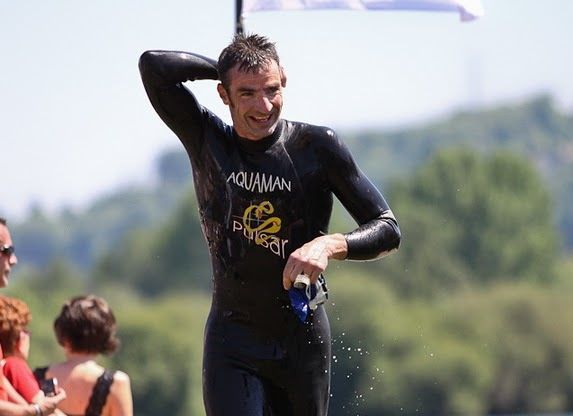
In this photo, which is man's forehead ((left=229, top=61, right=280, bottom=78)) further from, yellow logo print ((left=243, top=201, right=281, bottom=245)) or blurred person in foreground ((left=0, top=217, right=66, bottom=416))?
blurred person in foreground ((left=0, top=217, right=66, bottom=416))

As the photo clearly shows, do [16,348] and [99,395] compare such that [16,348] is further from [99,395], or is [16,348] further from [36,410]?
[99,395]

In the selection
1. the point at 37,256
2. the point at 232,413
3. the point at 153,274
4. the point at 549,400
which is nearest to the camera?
the point at 232,413

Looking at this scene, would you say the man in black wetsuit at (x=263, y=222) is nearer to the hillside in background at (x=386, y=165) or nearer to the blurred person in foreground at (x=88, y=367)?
the blurred person in foreground at (x=88, y=367)

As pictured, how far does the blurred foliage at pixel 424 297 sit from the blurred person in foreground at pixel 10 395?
3099 centimetres

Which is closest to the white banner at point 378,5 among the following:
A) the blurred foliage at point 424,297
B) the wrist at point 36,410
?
the wrist at point 36,410

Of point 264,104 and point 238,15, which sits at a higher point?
point 238,15

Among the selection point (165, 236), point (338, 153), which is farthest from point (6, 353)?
point (165, 236)

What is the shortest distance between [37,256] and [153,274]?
33819mm

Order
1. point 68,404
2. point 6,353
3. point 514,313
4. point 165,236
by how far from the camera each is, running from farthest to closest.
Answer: point 165,236 < point 514,313 < point 68,404 < point 6,353

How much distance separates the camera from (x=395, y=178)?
90.1 metres

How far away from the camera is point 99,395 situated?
9.36 meters

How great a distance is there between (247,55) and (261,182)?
20.3 inches

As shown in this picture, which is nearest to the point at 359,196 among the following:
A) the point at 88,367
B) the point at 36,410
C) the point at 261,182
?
the point at 261,182

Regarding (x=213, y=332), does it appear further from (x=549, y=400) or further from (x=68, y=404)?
(x=549, y=400)
